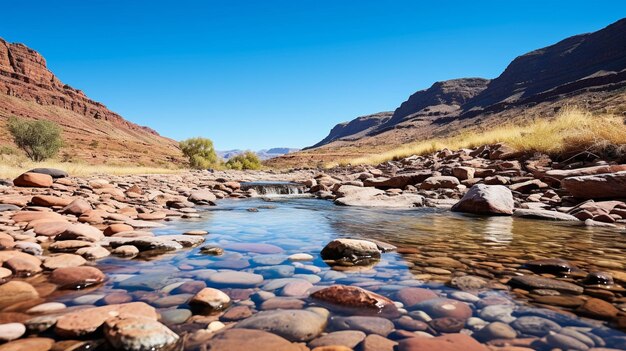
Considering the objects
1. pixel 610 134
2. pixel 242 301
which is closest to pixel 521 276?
pixel 242 301

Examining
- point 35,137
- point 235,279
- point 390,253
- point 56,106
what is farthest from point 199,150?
point 56,106

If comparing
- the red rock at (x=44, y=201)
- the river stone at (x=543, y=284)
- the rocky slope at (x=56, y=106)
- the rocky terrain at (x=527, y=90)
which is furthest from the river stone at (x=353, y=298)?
the rocky slope at (x=56, y=106)

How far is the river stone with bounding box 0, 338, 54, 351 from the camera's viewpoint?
1471 mm

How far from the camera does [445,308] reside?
201 centimetres

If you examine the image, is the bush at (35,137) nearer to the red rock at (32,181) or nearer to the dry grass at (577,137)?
the red rock at (32,181)

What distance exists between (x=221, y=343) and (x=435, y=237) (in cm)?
343

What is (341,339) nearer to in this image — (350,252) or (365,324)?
(365,324)

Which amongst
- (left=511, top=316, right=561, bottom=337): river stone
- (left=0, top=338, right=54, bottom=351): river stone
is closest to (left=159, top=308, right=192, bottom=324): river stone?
(left=0, top=338, right=54, bottom=351): river stone

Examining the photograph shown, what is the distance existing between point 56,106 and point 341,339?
138553 mm

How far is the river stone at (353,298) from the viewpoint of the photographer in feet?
6.73

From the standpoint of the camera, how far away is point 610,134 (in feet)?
26.9

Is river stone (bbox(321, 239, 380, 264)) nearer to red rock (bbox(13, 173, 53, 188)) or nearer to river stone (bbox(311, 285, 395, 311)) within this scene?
river stone (bbox(311, 285, 395, 311))

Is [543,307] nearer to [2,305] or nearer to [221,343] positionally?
[221,343]

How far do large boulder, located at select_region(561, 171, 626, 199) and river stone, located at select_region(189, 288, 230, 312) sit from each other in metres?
6.80
